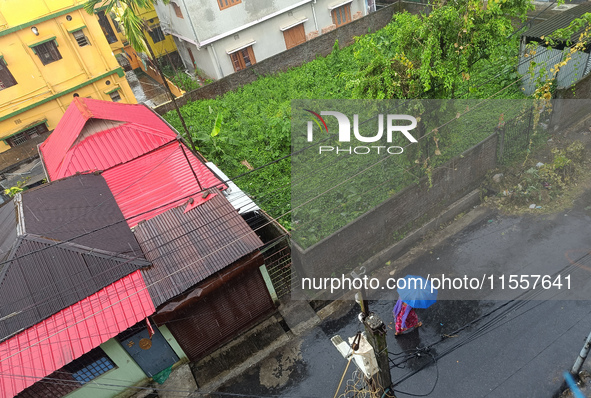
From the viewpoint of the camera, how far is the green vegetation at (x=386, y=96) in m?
9.26

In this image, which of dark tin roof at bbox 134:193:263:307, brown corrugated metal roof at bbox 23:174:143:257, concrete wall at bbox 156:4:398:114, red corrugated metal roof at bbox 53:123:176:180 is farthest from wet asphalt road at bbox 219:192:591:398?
concrete wall at bbox 156:4:398:114

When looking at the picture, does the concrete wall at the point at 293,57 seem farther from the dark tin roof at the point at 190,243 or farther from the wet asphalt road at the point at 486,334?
the wet asphalt road at the point at 486,334

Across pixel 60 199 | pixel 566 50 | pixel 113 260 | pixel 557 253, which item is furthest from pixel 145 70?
pixel 557 253

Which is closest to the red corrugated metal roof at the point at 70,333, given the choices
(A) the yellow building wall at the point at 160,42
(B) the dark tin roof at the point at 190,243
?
(B) the dark tin roof at the point at 190,243

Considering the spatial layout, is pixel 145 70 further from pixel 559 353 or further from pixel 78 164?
pixel 559 353

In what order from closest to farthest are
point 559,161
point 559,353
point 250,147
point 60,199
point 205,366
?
point 559,353, point 205,366, point 60,199, point 559,161, point 250,147

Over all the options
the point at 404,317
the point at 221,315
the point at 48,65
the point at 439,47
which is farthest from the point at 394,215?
the point at 48,65

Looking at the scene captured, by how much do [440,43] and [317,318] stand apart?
7755 mm

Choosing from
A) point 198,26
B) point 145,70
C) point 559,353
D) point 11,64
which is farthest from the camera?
point 145,70

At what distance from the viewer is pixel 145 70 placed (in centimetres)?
2734

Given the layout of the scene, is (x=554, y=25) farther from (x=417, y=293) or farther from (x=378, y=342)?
(x=378, y=342)

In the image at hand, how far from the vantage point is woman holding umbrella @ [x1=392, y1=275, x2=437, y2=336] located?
8.15 meters

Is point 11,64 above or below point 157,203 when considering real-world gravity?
above

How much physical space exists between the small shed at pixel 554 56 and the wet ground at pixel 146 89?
1836 cm
